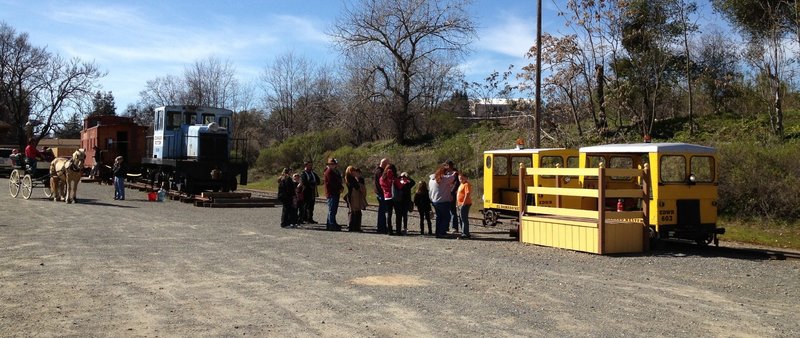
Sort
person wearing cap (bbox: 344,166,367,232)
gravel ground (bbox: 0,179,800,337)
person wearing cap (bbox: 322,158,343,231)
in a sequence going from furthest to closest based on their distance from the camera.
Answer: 1. person wearing cap (bbox: 322,158,343,231)
2. person wearing cap (bbox: 344,166,367,232)
3. gravel ground (bbox: 0,179,800,337)

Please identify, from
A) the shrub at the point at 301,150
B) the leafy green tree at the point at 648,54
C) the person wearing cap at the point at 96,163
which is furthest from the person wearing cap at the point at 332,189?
the shrub at the point at 301,150

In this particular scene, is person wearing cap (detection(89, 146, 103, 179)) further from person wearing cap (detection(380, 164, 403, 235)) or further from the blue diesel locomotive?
person wearing cap (detection(380, 164, 403, 235))

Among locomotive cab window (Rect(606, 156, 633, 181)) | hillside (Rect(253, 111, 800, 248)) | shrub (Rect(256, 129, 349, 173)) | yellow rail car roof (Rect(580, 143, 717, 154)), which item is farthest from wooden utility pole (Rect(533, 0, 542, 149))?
shrub (Rect(256, 129, 349, 173))

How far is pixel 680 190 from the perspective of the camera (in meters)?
13.0

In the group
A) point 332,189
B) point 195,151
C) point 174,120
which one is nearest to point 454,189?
point 332,189

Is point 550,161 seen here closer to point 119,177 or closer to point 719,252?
point 719,252

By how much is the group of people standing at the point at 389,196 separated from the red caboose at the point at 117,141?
18016 millimetres

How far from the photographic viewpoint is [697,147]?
13445mm

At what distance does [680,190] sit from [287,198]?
8424mm

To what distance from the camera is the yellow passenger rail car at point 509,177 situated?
16422mm

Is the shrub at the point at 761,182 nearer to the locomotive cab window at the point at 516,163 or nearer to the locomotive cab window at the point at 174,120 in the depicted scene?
the locomotive cab window at the point at 516,163

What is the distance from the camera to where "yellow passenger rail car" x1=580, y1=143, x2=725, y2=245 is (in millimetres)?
12766

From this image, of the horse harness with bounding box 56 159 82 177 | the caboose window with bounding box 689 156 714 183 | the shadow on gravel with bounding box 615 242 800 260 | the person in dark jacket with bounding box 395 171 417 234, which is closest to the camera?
the shadow on gravel with bounding box 615 242 800 260

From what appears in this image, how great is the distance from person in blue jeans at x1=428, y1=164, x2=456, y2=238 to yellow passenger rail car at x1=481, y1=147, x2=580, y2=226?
2.19m
